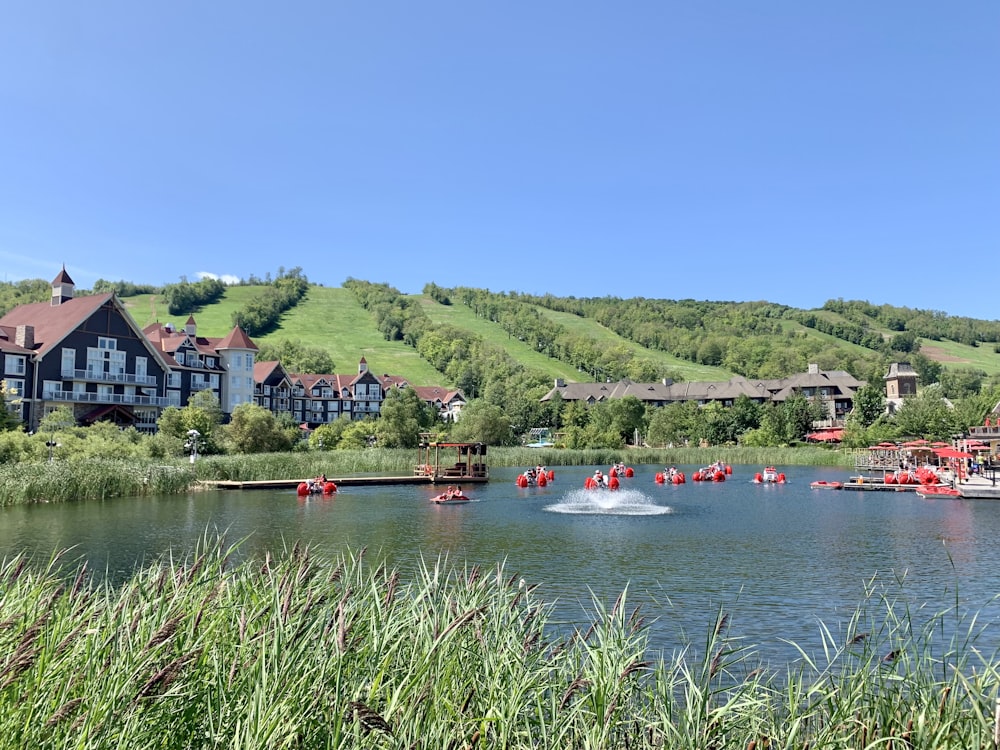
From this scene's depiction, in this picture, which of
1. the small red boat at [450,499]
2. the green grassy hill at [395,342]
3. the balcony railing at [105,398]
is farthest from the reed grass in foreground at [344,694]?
the green grassy hill at [395,342]

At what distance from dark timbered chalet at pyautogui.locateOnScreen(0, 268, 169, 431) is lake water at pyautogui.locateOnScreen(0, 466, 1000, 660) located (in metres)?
29.3

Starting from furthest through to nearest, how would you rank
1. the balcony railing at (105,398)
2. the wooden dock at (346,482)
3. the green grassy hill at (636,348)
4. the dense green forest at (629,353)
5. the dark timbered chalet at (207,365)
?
the green grassy hill at (636,348) < the dense green forest at (629,353) < the dark timbered chalet at (207,365) < the balcony railing at (105,398) < the wooden dock at (346,482)

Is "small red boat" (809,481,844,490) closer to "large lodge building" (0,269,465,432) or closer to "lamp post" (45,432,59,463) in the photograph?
"lamp post" (45,432,59,463)

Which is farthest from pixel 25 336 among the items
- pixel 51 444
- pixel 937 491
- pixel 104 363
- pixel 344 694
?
pixel 344 694

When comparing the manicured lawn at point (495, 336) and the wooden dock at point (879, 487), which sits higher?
the manicured lawn at point (495, 336)

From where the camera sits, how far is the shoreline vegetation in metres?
34.8

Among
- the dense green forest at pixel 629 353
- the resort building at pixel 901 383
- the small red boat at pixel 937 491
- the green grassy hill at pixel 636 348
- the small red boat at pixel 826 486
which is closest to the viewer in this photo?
the small red boat at pixel 937 491

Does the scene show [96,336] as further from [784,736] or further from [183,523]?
[784,736]

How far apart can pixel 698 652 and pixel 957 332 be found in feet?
689

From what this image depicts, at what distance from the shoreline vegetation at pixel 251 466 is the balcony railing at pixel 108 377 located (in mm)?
20738

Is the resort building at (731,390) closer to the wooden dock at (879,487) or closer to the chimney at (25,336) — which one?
the wooden dock at (879,487)

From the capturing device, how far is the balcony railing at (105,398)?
202 feet

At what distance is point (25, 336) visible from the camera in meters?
62.9

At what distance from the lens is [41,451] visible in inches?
1610
